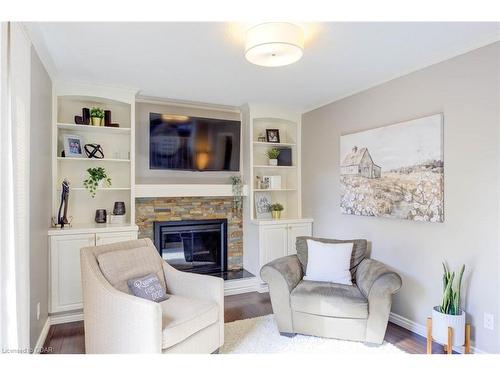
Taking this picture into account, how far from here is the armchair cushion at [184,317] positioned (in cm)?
190

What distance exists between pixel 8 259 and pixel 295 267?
2195mm

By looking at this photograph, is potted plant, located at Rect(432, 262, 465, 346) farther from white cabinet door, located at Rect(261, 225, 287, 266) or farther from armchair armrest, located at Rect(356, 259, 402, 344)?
white cabinet door, located at Rect(261, 225, 287, 266)

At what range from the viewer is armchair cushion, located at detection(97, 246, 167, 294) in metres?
2.21

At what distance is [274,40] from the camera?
76.4 inches

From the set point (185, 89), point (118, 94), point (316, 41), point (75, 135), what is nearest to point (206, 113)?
point (185, 89)

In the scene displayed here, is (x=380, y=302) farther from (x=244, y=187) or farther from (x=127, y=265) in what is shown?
(x=244, y=187)

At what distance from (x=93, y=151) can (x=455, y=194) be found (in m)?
3.54

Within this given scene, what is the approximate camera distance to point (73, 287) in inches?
116

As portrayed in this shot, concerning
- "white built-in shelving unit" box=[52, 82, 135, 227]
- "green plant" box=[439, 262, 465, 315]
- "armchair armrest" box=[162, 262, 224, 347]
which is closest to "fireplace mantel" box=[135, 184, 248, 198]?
"white built-in shelving unit" box=[52, 82, 135, 227]

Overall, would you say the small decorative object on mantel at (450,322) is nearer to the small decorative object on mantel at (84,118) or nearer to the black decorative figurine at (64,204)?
the black decorative figurine at (64,204)

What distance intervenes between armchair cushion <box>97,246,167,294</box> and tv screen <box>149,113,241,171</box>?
143 cm

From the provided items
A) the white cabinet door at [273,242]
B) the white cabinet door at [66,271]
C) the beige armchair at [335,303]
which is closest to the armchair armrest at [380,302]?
the beige armchair at [335,303]

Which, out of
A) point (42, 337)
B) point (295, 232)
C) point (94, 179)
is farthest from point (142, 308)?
point (295, 232)

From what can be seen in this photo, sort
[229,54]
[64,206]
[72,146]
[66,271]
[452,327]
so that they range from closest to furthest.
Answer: [452,327], [229,54], [66,271], [64,206], [72,146]
